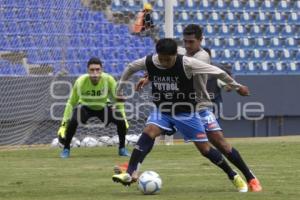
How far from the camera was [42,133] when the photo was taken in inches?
768

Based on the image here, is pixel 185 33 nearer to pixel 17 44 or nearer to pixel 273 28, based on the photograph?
pixel 17 44

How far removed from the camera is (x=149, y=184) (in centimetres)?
938

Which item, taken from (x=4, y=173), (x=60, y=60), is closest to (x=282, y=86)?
(x=60, y=60)

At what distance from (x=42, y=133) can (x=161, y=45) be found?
10.7 meters

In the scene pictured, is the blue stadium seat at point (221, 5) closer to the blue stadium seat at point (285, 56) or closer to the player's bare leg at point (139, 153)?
the blue stadium seat at point (285, 56)

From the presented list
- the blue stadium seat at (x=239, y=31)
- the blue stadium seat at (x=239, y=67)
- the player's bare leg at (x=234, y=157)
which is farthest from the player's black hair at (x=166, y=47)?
the blue stadium seat at (x=239, y=31)

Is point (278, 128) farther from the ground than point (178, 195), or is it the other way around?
point (178, 195)

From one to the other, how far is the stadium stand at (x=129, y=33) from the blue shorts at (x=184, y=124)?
9437 mm

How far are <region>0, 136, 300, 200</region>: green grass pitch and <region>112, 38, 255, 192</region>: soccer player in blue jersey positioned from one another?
0.43m

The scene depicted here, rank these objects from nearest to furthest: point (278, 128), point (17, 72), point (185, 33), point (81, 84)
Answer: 1. point (185, 33)
2. point (81, 84)
3. point (17, 72)
4. point (278, 128)

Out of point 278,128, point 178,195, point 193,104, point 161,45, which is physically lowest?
point 278,128

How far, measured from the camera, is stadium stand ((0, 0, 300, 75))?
1895 centimetres

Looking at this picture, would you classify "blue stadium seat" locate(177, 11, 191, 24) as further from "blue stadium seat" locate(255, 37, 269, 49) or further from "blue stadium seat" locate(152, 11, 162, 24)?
"blue stadium seat" locate(255, 37, 269, 49)

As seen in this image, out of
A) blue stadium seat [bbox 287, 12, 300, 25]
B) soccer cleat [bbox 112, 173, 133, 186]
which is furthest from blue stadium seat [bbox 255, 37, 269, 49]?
soccer cleat [bbox 112, 173, 133, 186]
